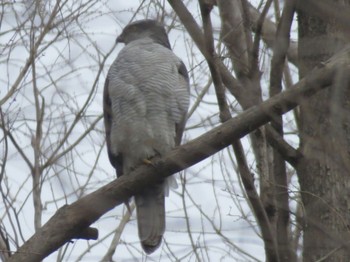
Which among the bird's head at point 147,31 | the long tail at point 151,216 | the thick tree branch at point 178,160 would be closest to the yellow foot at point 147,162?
the thick tree branch at point 178,160

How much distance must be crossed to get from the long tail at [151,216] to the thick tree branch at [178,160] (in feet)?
3.57

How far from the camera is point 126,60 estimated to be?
5.32 meters

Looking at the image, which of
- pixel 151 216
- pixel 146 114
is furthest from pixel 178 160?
pixel 151 216

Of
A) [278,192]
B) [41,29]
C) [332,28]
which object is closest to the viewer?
[278,192]

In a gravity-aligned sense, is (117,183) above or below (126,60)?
below

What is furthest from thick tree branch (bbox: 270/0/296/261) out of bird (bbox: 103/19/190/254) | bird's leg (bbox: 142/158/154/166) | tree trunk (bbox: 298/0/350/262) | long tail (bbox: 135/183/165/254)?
long tail (bbox: 135/183/165/254)

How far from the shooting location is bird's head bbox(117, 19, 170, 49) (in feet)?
18.9

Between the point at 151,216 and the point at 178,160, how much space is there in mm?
1597

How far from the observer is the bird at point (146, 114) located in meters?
5.08

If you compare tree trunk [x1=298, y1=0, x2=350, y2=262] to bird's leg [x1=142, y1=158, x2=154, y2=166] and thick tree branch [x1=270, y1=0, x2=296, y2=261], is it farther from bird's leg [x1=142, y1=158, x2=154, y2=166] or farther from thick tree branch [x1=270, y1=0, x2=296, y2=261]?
bird's leg [x1=142, y1=158, x2=154, y2=166]

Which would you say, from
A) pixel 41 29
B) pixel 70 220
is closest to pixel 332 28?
pixel 70 220

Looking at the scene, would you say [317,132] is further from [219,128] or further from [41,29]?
[41,29]

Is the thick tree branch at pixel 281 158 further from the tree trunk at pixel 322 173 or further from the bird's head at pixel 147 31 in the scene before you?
the bird's head at pixel 147 31

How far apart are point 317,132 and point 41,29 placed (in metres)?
2.92
